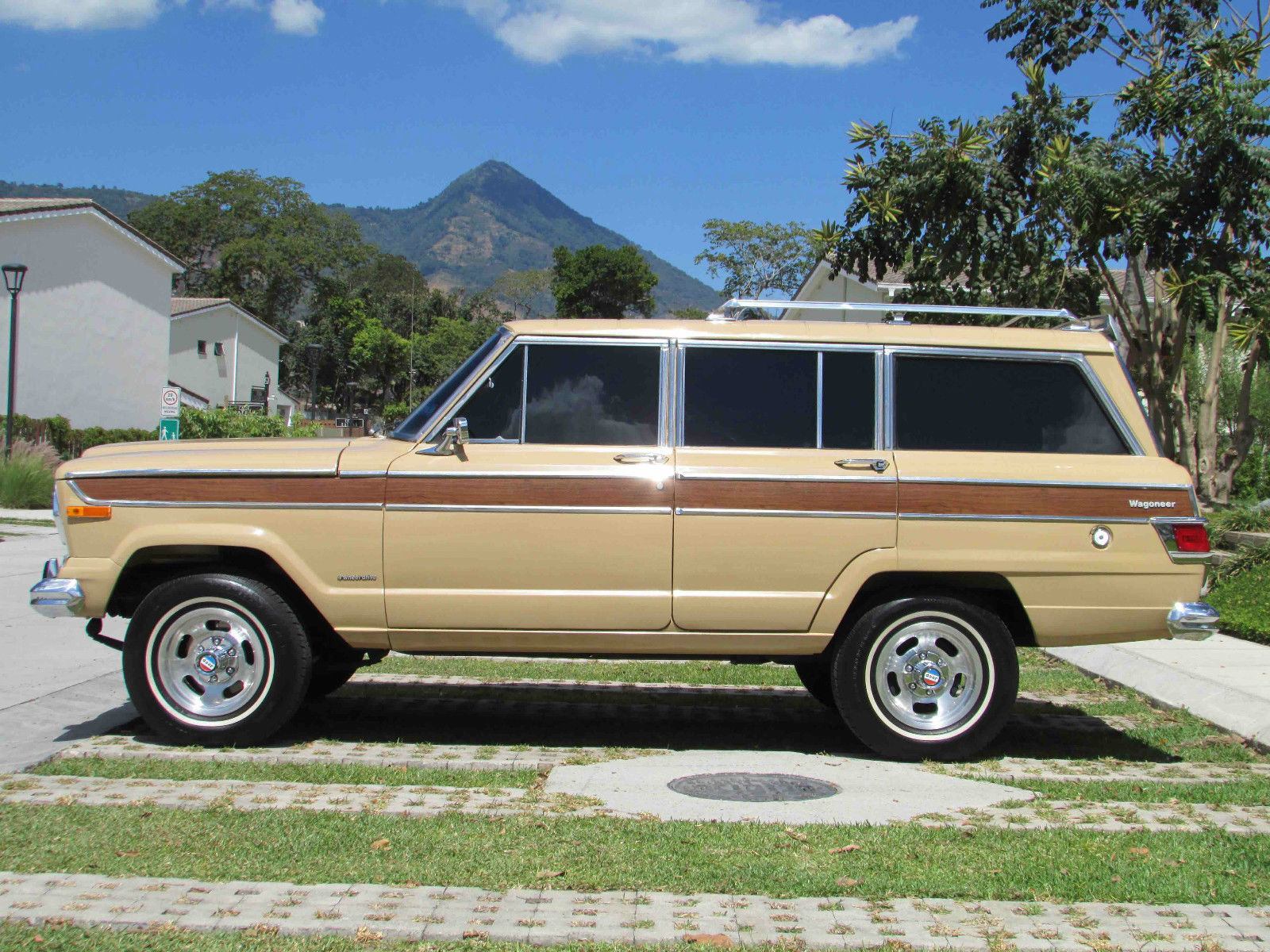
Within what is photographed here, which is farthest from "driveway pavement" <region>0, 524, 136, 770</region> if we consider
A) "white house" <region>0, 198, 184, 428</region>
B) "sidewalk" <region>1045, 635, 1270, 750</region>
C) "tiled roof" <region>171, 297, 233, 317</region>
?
"tiled roof" <region>171, 297, 233, 317</region>

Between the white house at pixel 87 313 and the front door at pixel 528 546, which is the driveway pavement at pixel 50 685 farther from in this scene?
the white house at pixel 87 313

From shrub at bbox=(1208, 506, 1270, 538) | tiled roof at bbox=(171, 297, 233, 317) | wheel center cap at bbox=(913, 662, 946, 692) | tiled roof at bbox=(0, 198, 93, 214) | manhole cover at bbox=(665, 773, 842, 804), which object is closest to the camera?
manhole cover at bbox=(665, 773, 842, 804)

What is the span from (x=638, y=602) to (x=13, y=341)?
23361mm

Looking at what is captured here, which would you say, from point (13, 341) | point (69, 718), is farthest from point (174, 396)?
point (69, 718)

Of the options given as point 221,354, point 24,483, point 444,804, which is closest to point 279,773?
point 444,804

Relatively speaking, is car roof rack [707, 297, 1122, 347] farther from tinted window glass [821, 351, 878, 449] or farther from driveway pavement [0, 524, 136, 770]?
driveway pavement [0, 524, 136, 770]

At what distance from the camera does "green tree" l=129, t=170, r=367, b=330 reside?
294 feet

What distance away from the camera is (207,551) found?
20.6 feet

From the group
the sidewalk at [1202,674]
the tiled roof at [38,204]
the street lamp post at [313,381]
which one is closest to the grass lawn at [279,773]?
the sidewalk at [1202,674]

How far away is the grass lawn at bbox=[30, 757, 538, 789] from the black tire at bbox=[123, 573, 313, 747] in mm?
285

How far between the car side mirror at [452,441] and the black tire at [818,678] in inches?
91.8

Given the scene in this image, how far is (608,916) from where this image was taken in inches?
158

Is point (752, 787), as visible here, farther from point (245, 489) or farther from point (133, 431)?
point (133, 431)

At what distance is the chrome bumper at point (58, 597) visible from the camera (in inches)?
238
